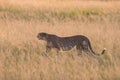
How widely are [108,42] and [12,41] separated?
186 centimetres

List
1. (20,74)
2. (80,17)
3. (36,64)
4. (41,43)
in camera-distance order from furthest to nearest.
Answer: (80,17) < (41,43) < (36,64) < (20,74)

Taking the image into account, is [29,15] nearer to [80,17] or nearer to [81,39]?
[80,17]

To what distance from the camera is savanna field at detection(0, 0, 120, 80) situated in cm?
644

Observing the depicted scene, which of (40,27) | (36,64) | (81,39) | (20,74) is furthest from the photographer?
(40,27)

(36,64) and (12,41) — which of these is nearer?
(36,64)

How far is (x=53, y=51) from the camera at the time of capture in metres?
7.70

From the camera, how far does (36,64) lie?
22.8 feet

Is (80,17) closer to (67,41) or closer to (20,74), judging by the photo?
(67,41)

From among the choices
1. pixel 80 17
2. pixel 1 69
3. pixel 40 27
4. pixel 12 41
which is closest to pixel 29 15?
pixel 80 17

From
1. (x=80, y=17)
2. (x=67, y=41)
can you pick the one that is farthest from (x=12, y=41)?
(x=80, y=17)

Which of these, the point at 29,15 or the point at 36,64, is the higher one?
the point at 36,64

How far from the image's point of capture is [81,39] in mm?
7652

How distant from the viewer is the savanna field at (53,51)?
644 centimetres

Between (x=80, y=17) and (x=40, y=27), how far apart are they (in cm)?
247
